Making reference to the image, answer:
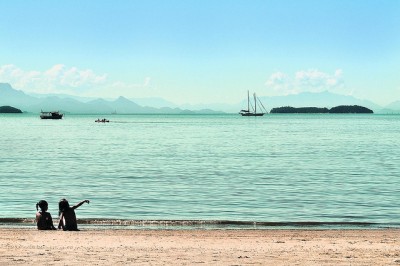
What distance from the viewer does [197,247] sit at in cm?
1802

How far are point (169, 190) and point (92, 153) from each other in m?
37.1

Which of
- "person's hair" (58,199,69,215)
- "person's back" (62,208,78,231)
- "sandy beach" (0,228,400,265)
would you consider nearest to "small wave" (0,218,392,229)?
"sandy beach" (0,228,400,265)

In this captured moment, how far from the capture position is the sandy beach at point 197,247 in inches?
620

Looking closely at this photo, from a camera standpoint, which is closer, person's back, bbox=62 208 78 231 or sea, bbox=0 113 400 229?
person's back, bbox=62 208 78 231

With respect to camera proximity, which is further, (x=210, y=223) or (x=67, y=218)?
(x=210, y=223)

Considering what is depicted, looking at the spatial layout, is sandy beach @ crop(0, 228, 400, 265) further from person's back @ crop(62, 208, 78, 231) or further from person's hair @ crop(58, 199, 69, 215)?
person's hair @ crop(58, 199, 69, 215)

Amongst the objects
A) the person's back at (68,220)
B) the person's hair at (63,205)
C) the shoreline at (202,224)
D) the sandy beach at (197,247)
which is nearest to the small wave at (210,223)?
the shoreline at (202,224)

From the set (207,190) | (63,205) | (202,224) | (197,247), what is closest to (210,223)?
(202,224)

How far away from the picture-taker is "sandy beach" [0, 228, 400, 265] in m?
15.7

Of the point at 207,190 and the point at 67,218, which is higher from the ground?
the point at 67,218

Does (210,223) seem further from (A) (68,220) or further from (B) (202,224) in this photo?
(A) (68,220)

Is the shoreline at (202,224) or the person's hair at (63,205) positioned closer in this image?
the person's hair at (63,205)

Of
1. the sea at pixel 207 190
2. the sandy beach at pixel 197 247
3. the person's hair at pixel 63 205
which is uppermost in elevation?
the person's hair at pixel 63 205

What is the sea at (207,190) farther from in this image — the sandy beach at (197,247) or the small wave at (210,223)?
the sandy beach at (197,247)
